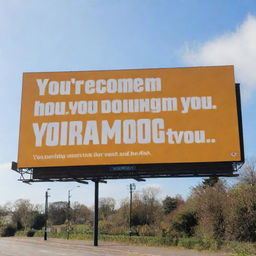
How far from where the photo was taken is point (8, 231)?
70062mm

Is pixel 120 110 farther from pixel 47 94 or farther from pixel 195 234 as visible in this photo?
pixel 195 234

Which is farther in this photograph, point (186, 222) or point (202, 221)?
point (186, 222)

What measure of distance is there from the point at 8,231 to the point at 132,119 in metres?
55.1

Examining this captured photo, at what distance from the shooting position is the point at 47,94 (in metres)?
24.4

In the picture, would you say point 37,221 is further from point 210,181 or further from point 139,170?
point 139,170

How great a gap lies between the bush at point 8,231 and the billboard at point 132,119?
50830 mm

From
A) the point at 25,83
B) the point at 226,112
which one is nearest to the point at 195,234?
the point at 226,112

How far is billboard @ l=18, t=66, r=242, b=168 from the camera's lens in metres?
22.7

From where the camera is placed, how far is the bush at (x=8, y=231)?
227 feet

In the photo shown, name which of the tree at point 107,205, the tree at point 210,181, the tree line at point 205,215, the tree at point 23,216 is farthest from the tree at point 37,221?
the tree at point 210,181

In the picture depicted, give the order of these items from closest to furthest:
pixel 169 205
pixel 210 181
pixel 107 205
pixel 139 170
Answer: pixel 139 170 → pixel 210 181 → pixel 169 205 → pixel 107 205

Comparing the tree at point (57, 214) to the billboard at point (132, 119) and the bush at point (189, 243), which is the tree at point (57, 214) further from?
the billboard at point (132, 119)

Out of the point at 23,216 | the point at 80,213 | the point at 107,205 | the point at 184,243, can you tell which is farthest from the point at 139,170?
the point at 80,213

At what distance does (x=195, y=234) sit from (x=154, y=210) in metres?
19.0
